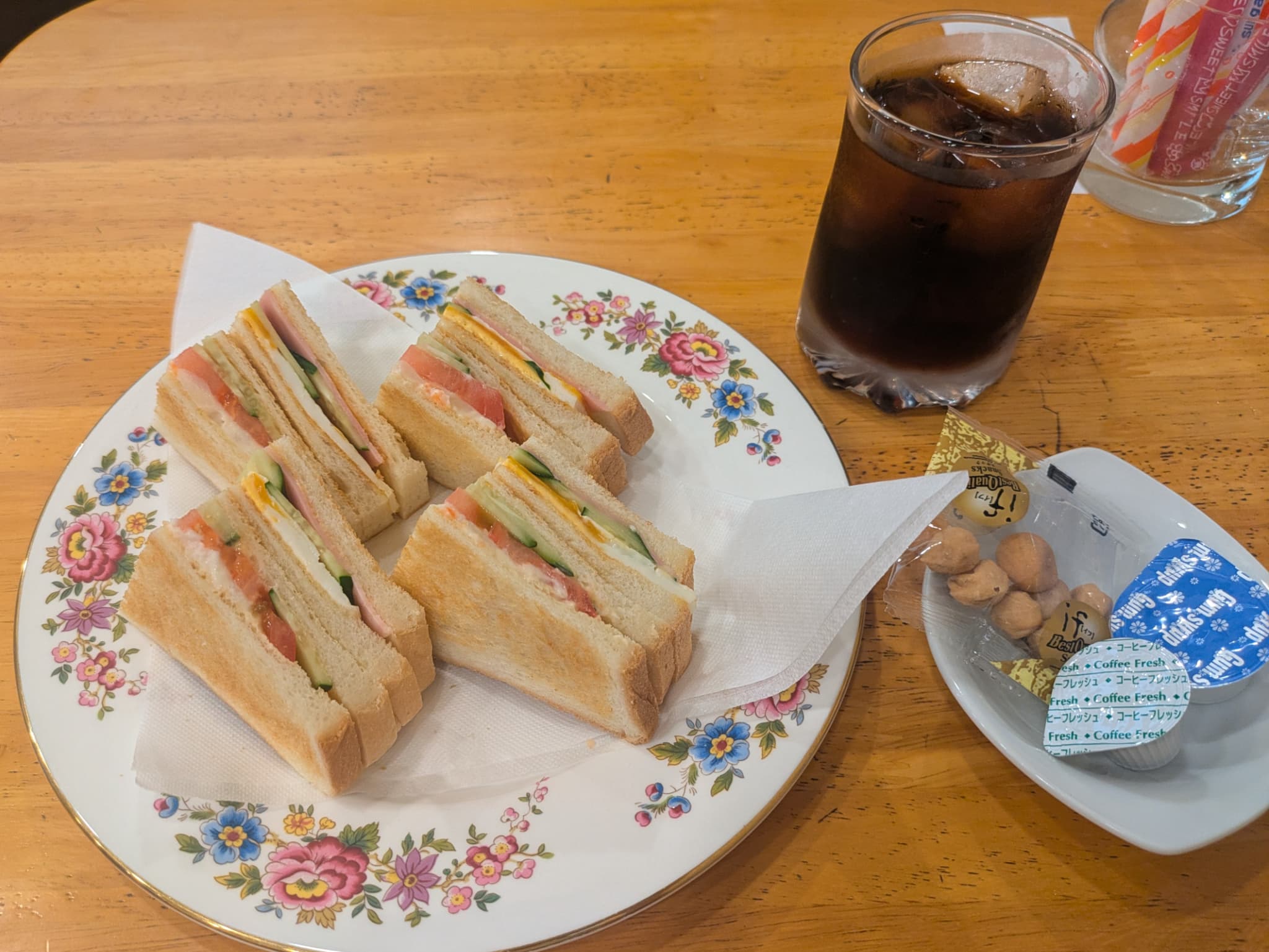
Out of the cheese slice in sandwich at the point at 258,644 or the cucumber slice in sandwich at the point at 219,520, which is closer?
the cheese slice in sandwich at the point at 258,644

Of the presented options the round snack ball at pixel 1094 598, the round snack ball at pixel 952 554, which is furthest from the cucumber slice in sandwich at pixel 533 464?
the round snack ball at pixel 1094 598

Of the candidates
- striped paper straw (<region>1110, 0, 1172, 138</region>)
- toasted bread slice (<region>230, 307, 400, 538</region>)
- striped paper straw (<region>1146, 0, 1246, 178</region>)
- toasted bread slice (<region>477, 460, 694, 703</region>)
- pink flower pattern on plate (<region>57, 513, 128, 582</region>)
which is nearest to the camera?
toasted bread slice (<region>477, 460, 694, 703</region>)

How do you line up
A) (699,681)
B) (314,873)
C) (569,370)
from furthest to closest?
1. (569,370)
2. (699,681)
3. (314,873)

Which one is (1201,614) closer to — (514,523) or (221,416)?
(514,523)

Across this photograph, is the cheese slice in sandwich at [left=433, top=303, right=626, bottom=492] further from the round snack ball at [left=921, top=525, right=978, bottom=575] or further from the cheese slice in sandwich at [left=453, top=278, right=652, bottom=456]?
the round snack ball at [left=921, top=525, right=978, bottom=575]

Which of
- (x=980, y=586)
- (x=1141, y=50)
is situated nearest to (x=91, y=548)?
(x=980, y=586)

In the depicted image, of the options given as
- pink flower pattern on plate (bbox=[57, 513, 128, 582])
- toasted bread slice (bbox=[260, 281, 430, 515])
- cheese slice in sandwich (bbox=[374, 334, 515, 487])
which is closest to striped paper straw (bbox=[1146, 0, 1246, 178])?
cheese slice in sandwich (bbox=[374, 334, 515, 487])

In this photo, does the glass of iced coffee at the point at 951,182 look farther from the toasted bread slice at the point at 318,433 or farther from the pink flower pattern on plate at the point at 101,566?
the pink flower pattern on plate at the point at 101,566
